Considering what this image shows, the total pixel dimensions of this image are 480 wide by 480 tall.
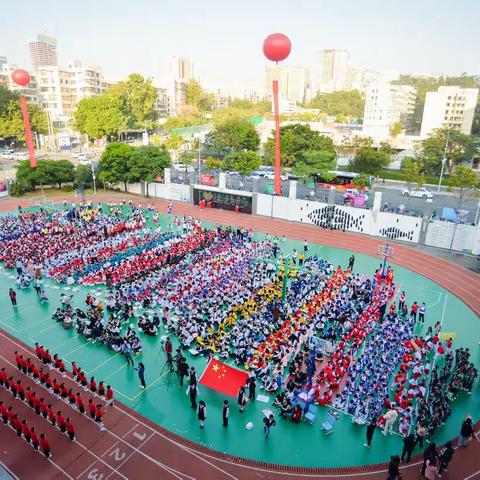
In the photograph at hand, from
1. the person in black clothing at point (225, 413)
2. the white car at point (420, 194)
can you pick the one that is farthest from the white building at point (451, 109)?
the person in black clothing at point (225, 413)

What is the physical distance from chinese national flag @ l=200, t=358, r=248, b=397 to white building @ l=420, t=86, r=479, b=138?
7826 centimetres

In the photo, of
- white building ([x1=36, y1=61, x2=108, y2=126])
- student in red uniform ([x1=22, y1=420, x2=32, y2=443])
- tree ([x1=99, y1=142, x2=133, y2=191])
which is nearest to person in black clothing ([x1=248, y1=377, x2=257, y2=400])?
student in red uniform ([x1=22, y1=420, x2=32, y2=443])

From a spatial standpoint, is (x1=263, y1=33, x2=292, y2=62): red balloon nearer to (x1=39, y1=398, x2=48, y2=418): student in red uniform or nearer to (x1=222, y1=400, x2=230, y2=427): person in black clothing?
(x1=222, y1=400, x2=230, y2=427): person in black clothing

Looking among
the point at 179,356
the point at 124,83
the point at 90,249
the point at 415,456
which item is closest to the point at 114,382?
the point at 179,356

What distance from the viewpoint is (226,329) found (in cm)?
1719

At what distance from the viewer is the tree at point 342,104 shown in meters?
120

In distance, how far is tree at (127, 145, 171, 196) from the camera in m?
40.7

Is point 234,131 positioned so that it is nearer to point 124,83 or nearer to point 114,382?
point 124,83

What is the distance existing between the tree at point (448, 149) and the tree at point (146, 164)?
117ft

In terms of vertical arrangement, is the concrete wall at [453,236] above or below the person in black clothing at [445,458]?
above

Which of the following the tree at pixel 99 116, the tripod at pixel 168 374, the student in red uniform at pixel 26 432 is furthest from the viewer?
the tree at pixel 99 116

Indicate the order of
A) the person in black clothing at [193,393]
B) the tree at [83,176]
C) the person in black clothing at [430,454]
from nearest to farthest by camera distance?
the person in black clothing at [430,454] < the person in black clothing at [193,393] < the tree at [83,176]

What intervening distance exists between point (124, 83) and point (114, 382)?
77132 mm

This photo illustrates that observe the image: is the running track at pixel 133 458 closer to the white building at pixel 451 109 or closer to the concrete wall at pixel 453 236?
the concrete wall at pixel 453 236
